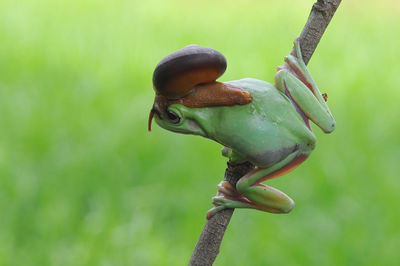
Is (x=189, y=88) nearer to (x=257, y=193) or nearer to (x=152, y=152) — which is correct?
(x=257, y=193)

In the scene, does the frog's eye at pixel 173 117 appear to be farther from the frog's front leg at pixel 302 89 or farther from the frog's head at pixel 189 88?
the frog's front leg at pixel 302 89

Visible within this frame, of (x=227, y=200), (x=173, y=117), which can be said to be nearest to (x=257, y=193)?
(x=227, y=200)

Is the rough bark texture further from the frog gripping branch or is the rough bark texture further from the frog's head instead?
the frog's head

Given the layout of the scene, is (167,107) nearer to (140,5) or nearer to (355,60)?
(355,60)

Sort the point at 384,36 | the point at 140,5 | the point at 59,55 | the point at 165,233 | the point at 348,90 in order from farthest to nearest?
the point at 140,5 → the point at 384,36 → the point at 59,55 → the point at 348,90 → the point at 165,233

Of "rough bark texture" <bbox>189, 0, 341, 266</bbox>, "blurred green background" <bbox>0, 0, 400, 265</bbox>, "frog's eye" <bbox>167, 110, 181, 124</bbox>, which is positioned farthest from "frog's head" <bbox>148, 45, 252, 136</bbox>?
"blurred green background" <bbox>0, 0, 400, 265</bbox>

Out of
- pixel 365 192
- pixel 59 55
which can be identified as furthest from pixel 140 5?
pixel 365 192
